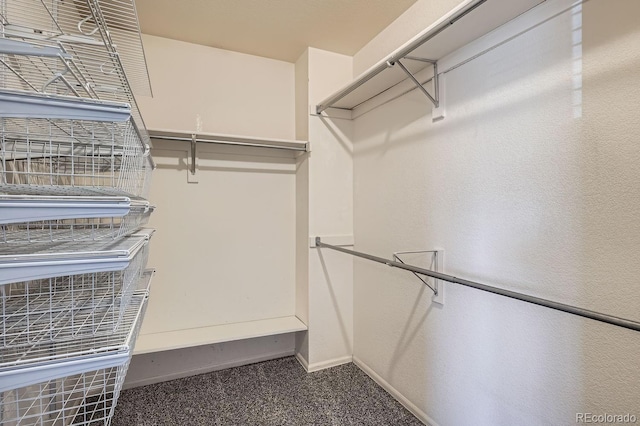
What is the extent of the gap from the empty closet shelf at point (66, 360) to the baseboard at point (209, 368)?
1.37 m

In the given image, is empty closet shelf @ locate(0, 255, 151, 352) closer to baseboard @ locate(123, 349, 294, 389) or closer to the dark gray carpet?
the dark gray carpet

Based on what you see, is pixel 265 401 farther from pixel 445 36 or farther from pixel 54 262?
pixel 445 36

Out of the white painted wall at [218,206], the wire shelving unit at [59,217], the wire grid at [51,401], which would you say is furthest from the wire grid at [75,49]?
the wire grid at [51,401]

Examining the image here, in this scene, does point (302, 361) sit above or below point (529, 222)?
below

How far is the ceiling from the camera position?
1.85 meters

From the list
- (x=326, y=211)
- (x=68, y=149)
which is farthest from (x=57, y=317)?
(x=326, y=211)

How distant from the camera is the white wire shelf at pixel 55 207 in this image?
0.73 metres

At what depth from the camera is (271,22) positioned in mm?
2039

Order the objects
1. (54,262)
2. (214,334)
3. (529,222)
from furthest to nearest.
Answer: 1. (214,334)
2. (529,222)
3. (54,262)

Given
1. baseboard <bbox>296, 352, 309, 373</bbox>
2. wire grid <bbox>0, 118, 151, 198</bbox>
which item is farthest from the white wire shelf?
baseboard <bbox>296, 352, 309, 373</bbox>

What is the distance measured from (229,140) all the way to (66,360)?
1663 millimetres

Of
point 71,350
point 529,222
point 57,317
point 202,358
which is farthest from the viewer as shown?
point 202,358

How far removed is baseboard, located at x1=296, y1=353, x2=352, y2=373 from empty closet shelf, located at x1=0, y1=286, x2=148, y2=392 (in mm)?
1625

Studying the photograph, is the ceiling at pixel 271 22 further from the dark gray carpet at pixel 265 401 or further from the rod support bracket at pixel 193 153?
the dark gray carpet at pixel 265 401
